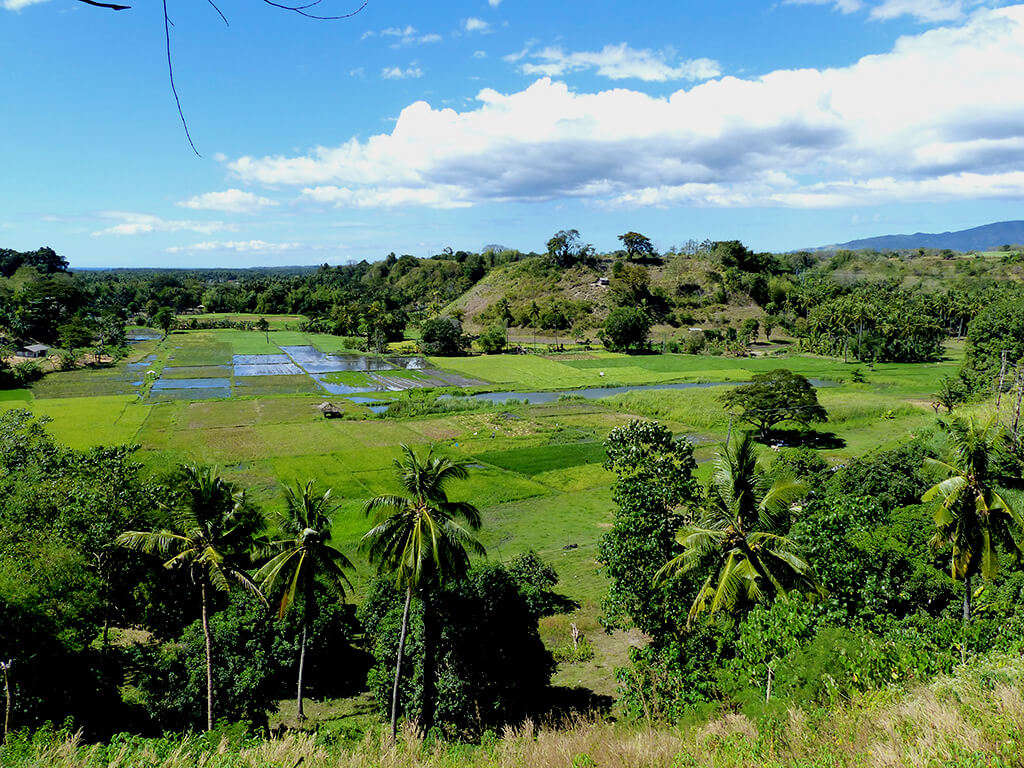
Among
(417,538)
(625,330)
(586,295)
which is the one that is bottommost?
(417,538)

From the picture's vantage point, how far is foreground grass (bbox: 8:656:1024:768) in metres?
6.88

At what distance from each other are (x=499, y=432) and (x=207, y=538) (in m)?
35.6

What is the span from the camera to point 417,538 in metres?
16.0

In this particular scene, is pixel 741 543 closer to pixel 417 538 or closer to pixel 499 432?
pixel 417 538

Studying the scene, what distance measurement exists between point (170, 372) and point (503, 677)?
251ft

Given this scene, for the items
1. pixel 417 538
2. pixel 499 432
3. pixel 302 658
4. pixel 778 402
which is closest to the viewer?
pixel 417 538

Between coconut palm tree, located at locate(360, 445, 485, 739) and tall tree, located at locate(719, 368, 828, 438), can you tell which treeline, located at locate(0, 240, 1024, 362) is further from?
coconut palm tree, located at locate(360, 445, 485, 739)

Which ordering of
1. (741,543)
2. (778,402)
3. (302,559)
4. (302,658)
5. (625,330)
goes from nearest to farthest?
(741,543)
(302,559)
(302,658)
(778,402)
(625,330)

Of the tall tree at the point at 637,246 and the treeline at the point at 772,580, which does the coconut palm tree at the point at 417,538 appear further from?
the tall tree at the point at 637,246

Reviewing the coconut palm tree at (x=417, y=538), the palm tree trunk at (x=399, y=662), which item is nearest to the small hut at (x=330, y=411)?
the coconut palm tree at (x=417, y=538)

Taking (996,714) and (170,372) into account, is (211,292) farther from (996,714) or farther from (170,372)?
(996,714)

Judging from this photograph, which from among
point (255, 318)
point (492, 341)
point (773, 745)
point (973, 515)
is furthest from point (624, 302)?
point (773, 745)

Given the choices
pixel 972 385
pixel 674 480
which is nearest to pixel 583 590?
pixel 674 480

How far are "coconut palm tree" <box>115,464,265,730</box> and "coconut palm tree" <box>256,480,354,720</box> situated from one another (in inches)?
27.3
